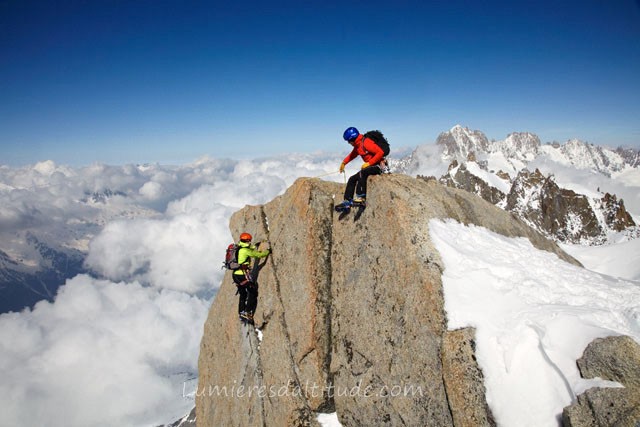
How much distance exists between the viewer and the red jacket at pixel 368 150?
15828mm

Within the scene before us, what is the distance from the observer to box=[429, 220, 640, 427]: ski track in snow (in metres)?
8.64

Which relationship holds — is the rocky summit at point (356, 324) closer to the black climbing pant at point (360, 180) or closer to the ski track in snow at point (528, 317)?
the black climbing pant at point (360, 180)

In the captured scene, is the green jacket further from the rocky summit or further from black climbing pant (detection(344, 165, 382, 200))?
black climbing pant (detection(344, 165, 382, 200))

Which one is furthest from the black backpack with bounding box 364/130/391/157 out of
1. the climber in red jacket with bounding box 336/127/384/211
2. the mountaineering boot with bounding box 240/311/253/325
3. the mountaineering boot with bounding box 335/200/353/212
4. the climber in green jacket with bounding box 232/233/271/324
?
the mountaineering boot with bounding box 240/311/253/325

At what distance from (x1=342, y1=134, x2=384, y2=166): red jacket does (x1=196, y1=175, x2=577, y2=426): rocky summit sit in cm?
97

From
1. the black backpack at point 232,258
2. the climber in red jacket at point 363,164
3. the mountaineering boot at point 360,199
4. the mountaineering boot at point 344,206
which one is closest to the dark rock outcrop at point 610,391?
the mountaineering boot at point 360,199

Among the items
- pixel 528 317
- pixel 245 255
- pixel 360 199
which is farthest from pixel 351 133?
pixel 528 317

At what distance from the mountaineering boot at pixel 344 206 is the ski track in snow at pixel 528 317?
411 centimetres

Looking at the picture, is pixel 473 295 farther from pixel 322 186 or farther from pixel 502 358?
pixel 322 186

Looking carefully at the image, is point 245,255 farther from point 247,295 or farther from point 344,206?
point 344,206

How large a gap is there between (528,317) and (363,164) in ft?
31.1

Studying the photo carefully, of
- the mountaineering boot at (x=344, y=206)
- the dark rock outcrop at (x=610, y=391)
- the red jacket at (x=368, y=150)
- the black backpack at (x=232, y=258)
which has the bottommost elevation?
the dark rock outcrop at (x=610, y=391)

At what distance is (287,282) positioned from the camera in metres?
17.6

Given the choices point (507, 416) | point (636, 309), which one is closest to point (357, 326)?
point (507, 416)
